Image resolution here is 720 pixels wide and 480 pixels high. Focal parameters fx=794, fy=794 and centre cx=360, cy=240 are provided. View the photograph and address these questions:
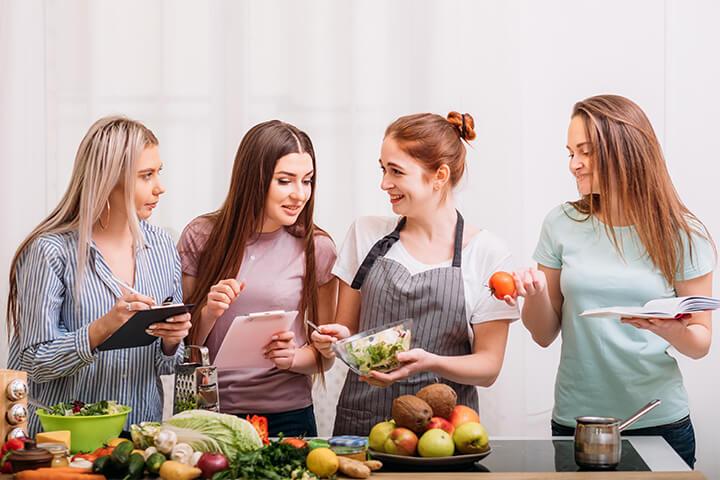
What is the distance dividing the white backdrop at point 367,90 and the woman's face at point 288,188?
108 cm

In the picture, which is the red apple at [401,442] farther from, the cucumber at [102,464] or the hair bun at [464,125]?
the hair bun at [464,125]

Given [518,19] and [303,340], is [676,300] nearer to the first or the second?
[303,340]

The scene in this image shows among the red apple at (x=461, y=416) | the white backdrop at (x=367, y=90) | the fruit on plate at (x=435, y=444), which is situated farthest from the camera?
the white backdrop at (x=367, y=90)

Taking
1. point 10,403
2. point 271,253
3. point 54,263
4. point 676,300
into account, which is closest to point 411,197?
point 271,253

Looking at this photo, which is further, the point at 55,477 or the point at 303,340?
the point at 303,340

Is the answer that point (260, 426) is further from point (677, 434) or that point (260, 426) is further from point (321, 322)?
point (677, 434)

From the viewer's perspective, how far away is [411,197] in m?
2.63

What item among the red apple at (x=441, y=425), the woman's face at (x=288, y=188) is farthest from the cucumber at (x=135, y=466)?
the woman's face at (x=288, y=188)

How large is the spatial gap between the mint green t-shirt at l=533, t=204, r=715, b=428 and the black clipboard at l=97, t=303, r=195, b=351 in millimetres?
1282

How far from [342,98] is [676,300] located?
199 cm

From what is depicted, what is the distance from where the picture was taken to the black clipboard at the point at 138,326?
7.02ft

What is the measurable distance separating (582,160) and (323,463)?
140 centimetres

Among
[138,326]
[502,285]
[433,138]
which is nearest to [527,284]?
[502,285]

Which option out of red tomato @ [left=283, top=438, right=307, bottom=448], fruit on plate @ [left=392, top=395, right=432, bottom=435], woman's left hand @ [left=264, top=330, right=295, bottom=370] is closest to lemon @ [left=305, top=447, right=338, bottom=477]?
red tomato @ [left=283, top=438, right=307, bottom=448]
